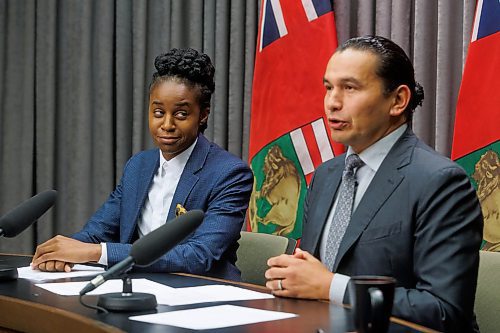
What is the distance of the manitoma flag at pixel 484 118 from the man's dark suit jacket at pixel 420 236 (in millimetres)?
815

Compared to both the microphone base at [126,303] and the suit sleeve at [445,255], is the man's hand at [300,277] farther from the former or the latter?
the microphone base at [126,303]

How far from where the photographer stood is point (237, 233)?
2586mm

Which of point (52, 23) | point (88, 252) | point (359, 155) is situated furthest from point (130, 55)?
point (359, 155)

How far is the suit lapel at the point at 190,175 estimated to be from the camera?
2.67 metres

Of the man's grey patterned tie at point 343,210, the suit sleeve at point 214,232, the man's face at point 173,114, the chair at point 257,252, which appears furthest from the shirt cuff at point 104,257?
the man's grey patterned tie at point 343,210

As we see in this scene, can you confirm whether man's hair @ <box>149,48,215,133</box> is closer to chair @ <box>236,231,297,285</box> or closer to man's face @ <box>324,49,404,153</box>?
chair @ <box>236,231,297,285</box>

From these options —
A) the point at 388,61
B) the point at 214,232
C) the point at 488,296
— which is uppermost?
the point at 388,61

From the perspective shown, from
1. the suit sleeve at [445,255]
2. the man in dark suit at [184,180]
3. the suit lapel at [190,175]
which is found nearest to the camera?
the suit sleeve at [445,255]

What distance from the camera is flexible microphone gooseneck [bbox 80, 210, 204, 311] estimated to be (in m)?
1.62

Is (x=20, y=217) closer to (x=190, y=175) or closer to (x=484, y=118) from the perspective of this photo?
(x=190, y=175)

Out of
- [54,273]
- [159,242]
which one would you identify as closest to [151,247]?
[159,242]

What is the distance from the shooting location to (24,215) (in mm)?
2137

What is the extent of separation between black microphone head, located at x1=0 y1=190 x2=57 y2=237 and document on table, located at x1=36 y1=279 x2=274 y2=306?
0.55 feet

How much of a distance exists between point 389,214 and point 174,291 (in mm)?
571
